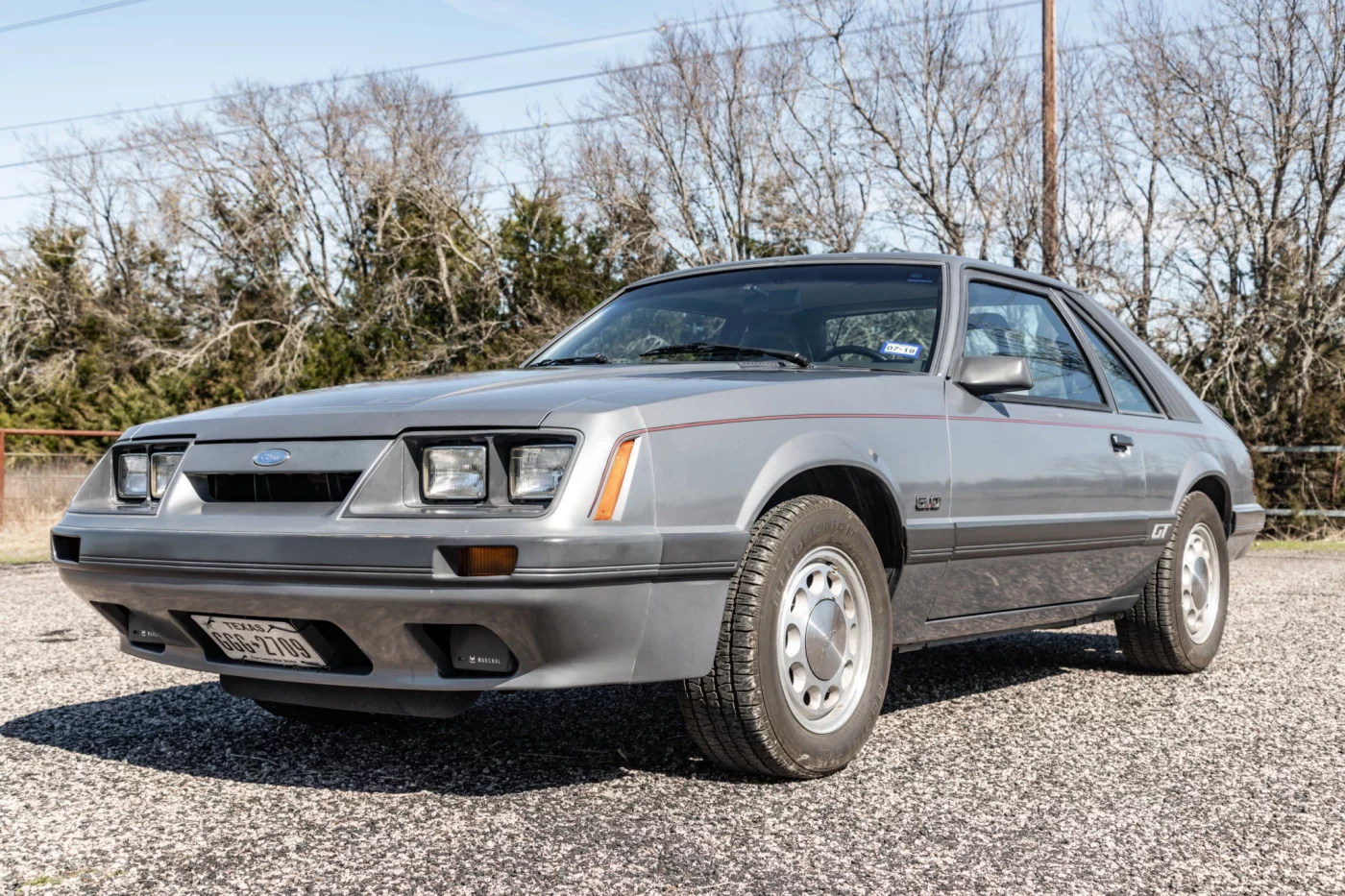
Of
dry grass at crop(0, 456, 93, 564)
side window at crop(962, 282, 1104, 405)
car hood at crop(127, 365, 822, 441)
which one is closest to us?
car hood at crop(127, 365, 822, 441)

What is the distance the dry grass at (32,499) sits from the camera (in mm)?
14359

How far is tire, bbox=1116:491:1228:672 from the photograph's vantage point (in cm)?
527

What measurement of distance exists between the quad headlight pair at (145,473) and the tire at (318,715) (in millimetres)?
899

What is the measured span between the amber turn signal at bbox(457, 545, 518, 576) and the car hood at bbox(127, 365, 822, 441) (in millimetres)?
301

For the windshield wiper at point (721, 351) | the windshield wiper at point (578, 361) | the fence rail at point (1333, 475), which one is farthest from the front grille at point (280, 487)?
the fence rail at point (1333, 475)

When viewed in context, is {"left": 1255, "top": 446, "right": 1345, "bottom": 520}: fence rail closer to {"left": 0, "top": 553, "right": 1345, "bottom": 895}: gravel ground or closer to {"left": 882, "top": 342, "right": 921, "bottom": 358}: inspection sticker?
{"left": 0, "top": 553, "right": 1345, "bottom": 895}: gravel ground

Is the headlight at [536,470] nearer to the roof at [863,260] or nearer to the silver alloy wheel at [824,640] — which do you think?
the silver alloy wheel at [824,640]

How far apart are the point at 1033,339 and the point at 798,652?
1.98 m

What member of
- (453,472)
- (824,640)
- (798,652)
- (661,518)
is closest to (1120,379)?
(824,640)

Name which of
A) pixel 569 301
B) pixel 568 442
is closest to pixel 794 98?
pixel 569 301

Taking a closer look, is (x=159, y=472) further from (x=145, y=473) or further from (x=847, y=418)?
(x=847, y=418)

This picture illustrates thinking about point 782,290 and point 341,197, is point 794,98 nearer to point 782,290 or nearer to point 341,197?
point 341,197

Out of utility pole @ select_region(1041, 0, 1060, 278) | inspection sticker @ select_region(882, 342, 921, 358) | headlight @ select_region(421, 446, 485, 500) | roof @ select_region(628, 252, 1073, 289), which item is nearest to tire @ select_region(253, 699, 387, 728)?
headlight @ select_region(421, 446, 485, 500)

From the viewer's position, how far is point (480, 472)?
10.1 ft
